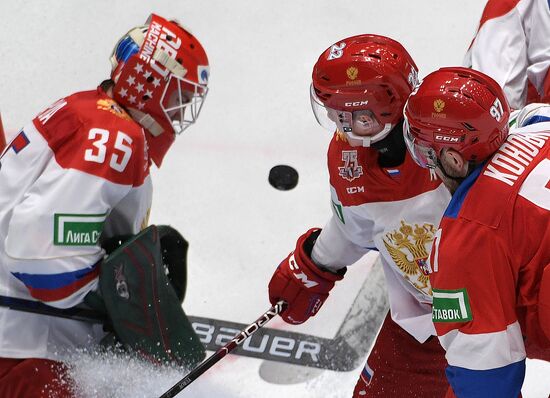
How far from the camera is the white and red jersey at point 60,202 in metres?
2.62

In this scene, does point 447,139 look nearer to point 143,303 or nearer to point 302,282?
point 302,282

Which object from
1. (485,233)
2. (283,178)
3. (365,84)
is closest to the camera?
(485,233)

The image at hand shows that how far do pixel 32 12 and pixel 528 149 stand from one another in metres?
3.19

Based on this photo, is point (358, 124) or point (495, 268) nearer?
point (495, 268)

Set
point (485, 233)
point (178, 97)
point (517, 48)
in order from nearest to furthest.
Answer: point (485, 233), point (178, 97), point (517, 48)

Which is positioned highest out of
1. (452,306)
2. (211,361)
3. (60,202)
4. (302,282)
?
(452,306)

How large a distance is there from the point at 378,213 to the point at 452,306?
1.71ft

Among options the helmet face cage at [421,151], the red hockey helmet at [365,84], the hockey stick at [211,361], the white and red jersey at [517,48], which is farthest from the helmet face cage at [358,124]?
the white and red jersey at [517,48]

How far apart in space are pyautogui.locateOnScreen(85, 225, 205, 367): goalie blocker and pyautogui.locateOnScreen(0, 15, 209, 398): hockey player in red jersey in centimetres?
3

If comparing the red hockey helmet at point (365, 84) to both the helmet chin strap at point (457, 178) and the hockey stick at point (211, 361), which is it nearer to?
the helmet chin strap at point (457, 178)

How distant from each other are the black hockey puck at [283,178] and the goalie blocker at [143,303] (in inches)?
37.5

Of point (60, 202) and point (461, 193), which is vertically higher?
point (461, 193)

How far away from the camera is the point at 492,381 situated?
6.64ft

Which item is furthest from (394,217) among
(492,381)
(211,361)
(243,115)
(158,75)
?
(243,115)
